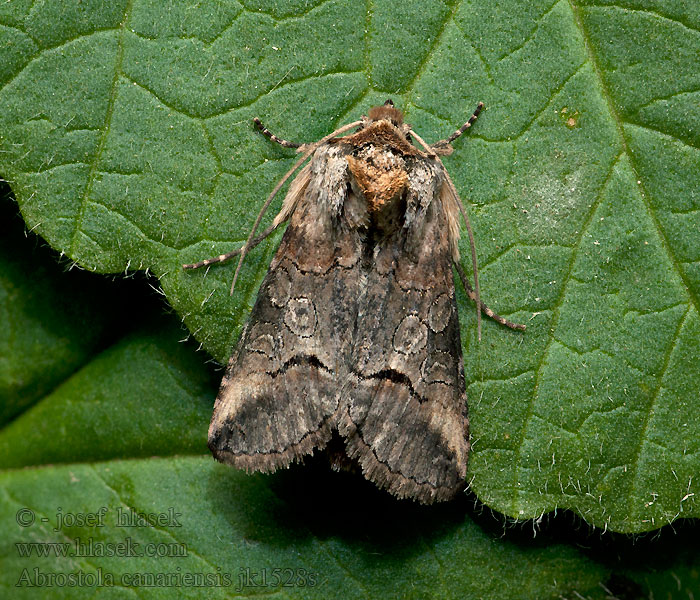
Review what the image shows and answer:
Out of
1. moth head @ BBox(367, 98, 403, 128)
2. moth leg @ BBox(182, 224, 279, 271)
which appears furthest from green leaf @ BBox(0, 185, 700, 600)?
moth head @ BBox(367, 98, 403, 128)

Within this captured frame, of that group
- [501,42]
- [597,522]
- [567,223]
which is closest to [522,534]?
[597,522]

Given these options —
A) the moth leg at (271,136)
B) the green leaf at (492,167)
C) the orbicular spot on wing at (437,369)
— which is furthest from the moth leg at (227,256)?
the orbicular spot on wing at (437,369)

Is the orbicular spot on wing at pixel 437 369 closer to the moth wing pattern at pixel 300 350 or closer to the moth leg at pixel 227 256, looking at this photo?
the moth wing pattern at pixel 300 350

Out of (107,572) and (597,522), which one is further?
(107,572)

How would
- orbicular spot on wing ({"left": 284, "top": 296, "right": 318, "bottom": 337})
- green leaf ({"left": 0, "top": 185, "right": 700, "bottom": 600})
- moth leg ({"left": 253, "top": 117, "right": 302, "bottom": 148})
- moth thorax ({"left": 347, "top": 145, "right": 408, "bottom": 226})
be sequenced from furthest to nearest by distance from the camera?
green leaf ({"left": 0, "top": 185, "right": 700, "bottom": 600}), moth leg ({"left": 253, "top": 117, "right": 302, "bottom": 148}), orbicular spot on wing ({"left": 284, "top": 296, "right": 318, "bottom": 337}), moth thorax ({"left": 347, "top": 145, "right": 408, "bottom": 226})

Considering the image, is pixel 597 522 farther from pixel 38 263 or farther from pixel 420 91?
pixel 38 263

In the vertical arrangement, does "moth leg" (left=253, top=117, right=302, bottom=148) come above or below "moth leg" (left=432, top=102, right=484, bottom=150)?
below

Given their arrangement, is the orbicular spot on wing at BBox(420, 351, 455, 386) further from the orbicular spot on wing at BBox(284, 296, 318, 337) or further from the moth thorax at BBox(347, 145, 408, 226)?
the moth thorax at BBox(347, 145, 408, 226)
